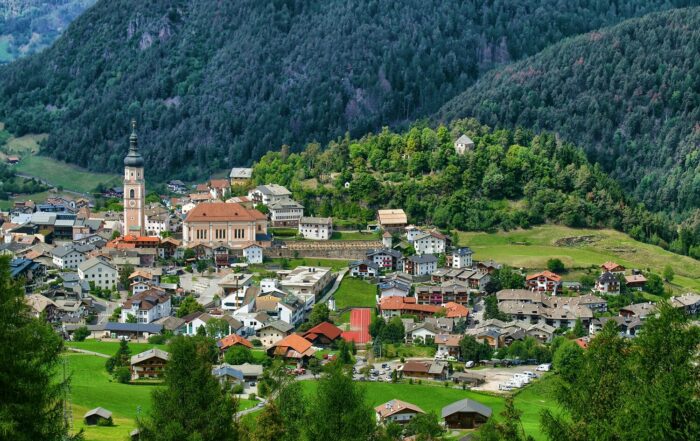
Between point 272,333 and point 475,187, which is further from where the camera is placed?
point 475,187

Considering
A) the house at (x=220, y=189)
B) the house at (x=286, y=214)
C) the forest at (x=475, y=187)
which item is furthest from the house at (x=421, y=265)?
the house at (x=220, y=189)

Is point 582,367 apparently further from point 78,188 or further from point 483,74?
point 483,74

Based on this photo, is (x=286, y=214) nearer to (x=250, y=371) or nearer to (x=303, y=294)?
(x=303, y=294)

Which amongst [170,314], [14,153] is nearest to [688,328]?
[170,314]

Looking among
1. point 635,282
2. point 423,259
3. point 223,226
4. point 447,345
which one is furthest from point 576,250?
point 223,226

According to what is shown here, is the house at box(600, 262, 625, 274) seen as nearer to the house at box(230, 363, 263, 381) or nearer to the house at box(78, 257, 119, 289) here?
the house at box(230, 363, 263, 381)

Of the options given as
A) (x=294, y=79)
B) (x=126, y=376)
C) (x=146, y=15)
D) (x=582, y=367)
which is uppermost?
(x=146, y=15)
